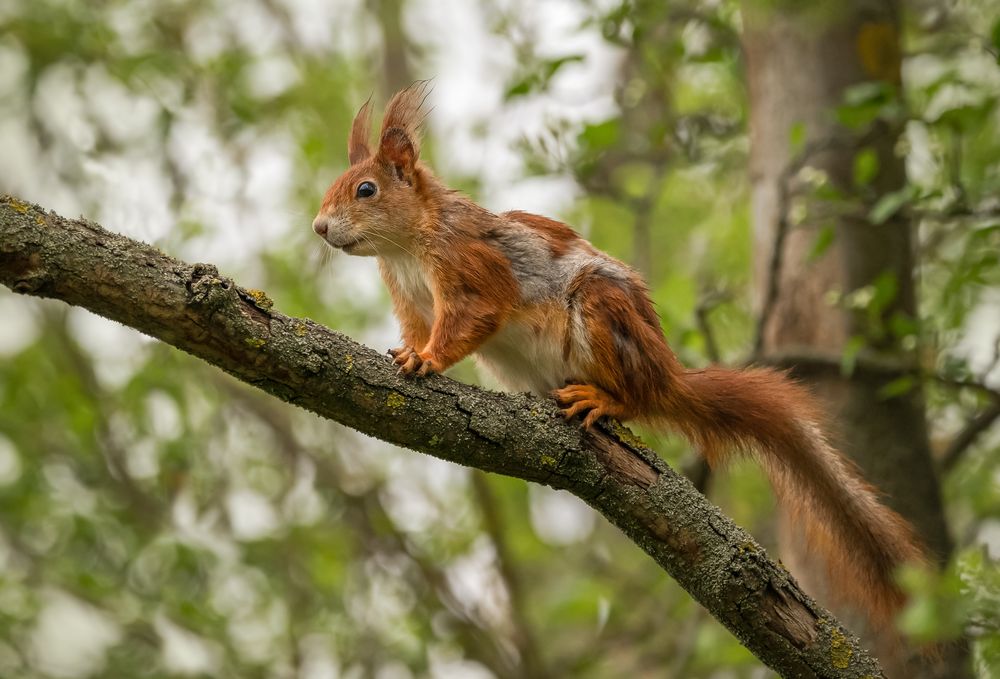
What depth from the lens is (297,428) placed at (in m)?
6.49

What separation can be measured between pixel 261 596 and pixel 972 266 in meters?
4.12

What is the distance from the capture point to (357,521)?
6066 millimetres

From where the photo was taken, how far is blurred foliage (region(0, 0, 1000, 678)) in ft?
17.0

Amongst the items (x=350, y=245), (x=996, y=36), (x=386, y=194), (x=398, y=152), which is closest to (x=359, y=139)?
(x=398, y=152)

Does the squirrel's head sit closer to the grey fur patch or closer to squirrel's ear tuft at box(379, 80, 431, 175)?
squirrel's ear tuft at box(379, 80, 431, 175)

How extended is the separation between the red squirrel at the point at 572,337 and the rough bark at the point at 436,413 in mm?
330

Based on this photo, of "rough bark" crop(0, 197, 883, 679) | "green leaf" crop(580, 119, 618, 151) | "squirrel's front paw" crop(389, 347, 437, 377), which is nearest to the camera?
"rough bark" crop(0, 197, 883, 679)

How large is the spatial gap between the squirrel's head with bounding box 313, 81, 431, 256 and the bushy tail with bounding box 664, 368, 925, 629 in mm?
1160

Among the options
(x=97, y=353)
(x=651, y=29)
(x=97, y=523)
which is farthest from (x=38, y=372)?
(x=651, y=29)

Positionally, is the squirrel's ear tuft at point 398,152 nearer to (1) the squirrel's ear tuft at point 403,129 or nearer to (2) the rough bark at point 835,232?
(1) the squirrel's ear tuft at point 403,129

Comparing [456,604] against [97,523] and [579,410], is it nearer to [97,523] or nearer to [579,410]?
[97,523]

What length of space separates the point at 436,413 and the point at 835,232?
2.69 metres

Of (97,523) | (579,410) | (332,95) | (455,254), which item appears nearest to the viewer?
(579,410)

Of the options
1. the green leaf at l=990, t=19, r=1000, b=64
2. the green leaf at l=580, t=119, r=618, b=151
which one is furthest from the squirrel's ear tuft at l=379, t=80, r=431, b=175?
the green leaf at l=990, t=19, r=1000, b=64
